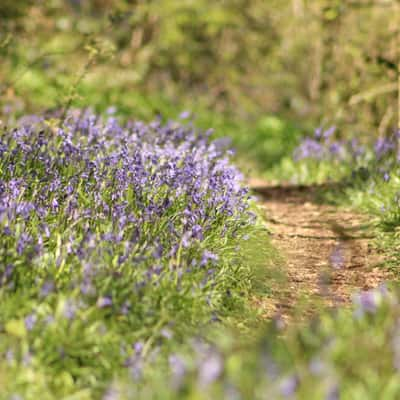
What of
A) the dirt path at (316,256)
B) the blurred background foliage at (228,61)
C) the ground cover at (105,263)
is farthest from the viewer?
the blurred background foliage at (228,61)

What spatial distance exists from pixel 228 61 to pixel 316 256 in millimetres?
10550

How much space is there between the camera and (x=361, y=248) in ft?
20.1

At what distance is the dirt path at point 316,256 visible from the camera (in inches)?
182

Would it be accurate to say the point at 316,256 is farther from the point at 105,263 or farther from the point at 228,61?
the point at 228,61

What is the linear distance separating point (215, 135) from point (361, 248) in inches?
259

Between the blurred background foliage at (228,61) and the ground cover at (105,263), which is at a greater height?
the blurred background foliage at (228,61)

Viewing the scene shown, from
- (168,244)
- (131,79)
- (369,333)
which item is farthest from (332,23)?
(369,333)

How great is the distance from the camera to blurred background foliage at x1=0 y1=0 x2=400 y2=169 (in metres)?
11.2

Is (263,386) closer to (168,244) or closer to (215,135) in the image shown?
(168,244)

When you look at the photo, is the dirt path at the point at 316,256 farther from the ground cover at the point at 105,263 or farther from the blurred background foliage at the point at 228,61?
the blurred background foliage at the point at 228,61

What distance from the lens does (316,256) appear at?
5.80 meters

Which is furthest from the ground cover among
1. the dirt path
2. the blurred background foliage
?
the blurred background foliage

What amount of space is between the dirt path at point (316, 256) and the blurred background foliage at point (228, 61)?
292 cm

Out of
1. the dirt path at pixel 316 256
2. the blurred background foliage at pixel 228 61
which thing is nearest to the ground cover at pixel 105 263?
the dirt path at pixel 316 256
